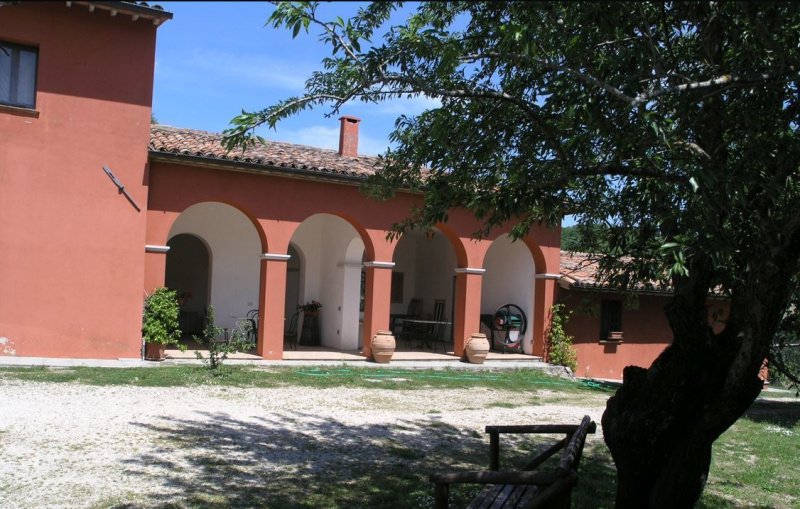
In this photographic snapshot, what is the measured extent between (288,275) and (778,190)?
48.2ft

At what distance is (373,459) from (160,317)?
23.4 feet

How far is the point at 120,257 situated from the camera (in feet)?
42.4

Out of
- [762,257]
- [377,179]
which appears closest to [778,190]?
[762,257]

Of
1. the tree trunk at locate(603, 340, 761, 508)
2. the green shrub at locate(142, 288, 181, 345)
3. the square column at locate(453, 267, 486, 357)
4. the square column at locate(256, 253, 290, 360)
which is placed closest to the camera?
the tree trunk at locate(603, 340, 761, 508)

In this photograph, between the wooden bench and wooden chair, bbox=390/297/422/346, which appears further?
wooden chair, bbox=390/297/422/346

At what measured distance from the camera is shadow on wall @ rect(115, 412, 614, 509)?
229 inches

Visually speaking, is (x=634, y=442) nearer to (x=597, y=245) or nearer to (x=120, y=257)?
(x=597, y=245)

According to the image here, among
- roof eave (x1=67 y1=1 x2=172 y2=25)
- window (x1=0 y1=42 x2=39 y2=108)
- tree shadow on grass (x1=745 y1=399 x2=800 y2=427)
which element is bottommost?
tree shadow on grass (x1=745 y1=399 x2=800 y2=427)

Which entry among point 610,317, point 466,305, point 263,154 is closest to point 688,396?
point 263,154

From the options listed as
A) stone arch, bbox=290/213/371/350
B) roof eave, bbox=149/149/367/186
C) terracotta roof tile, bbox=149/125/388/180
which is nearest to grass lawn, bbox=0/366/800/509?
roof eave, bbox=149/149/367/186

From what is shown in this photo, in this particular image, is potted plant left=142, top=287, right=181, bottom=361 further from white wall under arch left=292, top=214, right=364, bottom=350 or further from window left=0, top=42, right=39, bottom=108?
white wall under arch left=292, top=214, right=364, bottom=350

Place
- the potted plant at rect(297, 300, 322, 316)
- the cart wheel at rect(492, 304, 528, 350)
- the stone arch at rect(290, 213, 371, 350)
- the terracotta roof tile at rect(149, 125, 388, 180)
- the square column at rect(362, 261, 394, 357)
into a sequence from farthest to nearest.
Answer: the cart wheel at rect(492, 304, 528, 350) < the potted plant at rect(297, 300, 322, 316) < the stone arch at rect(290, 213, 371, 350) < the square column at rect(362, 261, 394, 357) < the terracotta roof tile at rect(149, 125, 388, 180)

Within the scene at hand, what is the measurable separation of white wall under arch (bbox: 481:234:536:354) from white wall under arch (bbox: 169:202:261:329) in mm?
5954

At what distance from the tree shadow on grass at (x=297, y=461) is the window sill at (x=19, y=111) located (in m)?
6.60
